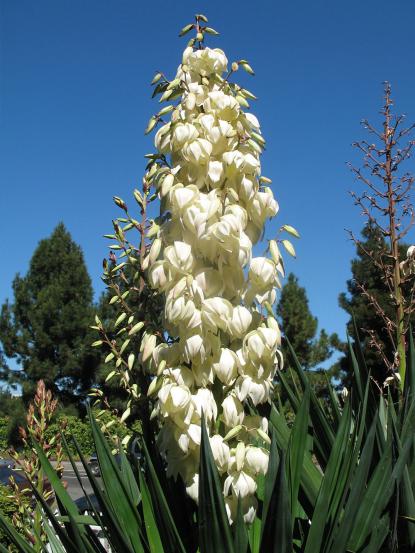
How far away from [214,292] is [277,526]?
527mm

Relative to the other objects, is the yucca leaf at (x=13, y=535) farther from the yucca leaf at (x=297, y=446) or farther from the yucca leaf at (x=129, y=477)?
the yucca leaf at (x=297, y=446)

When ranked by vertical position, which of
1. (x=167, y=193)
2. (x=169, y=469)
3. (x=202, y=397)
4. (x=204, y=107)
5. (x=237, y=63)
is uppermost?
(x=237, y=63)

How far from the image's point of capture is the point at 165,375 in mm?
1364

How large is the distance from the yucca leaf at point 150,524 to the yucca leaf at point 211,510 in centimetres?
20

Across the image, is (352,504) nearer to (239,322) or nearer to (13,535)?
(239,322)

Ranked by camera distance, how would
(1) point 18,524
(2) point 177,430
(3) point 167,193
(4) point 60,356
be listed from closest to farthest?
(2) point 177,430 < (3) point 167,193 < (1) point 18,524 < (4) point 60,356

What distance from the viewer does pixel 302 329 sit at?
16.9 m

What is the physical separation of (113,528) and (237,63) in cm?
125

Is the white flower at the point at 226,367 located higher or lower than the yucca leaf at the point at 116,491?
higher

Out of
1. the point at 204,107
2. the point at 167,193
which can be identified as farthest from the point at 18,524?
the point at 204,107

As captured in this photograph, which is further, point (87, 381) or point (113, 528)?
point (87, 381)

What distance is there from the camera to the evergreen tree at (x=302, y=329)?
1644 centimetres

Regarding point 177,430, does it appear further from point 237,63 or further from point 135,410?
point 237,63

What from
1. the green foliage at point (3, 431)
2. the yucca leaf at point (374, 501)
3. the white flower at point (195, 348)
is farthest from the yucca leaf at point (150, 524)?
the green foliage at point (3, 431)
